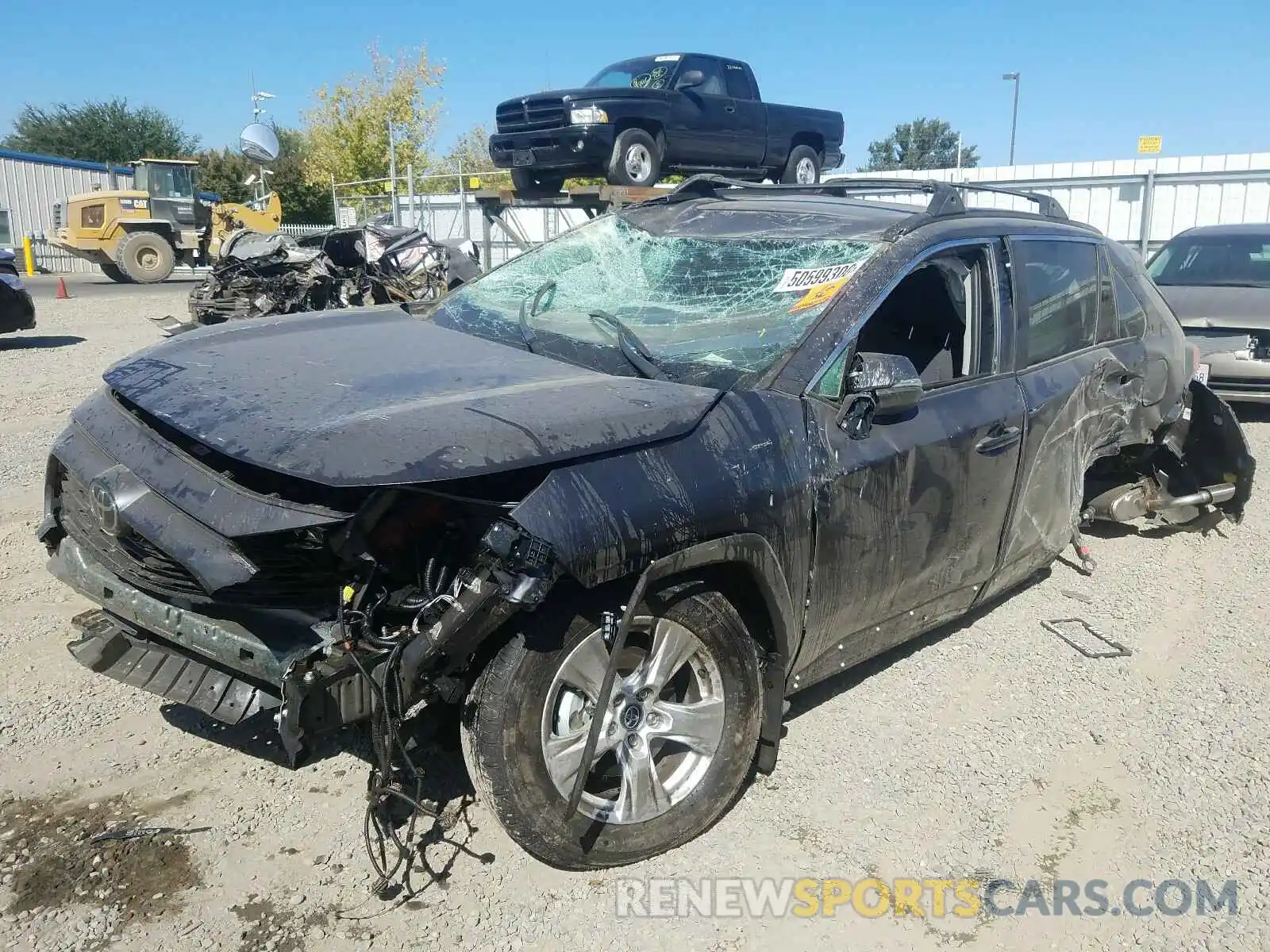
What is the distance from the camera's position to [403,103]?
124ft

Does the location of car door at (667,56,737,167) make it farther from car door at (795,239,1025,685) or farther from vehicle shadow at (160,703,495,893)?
vehicle shadow at (160,703,495,893)

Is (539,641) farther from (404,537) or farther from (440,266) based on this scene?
(440,266)

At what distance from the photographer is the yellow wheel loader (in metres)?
24.8

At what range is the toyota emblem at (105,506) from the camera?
277 cm

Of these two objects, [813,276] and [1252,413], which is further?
[1252,413]

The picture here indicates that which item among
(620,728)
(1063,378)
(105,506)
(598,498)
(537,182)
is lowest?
(620,728)

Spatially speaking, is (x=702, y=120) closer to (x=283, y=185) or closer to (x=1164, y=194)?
(x=1164, y=194)

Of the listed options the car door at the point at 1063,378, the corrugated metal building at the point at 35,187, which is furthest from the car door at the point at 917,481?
the corrugated metal building at the point at 35,187

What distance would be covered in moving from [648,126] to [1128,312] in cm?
783

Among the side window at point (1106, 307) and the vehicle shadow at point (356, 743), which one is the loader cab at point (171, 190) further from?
the side window at point (1106, 307)

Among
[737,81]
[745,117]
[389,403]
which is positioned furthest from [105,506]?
[737,81]

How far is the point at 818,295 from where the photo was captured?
3295mm

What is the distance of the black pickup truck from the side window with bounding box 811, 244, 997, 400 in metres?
7.76

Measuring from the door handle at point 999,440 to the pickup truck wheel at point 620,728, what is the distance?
128cm
